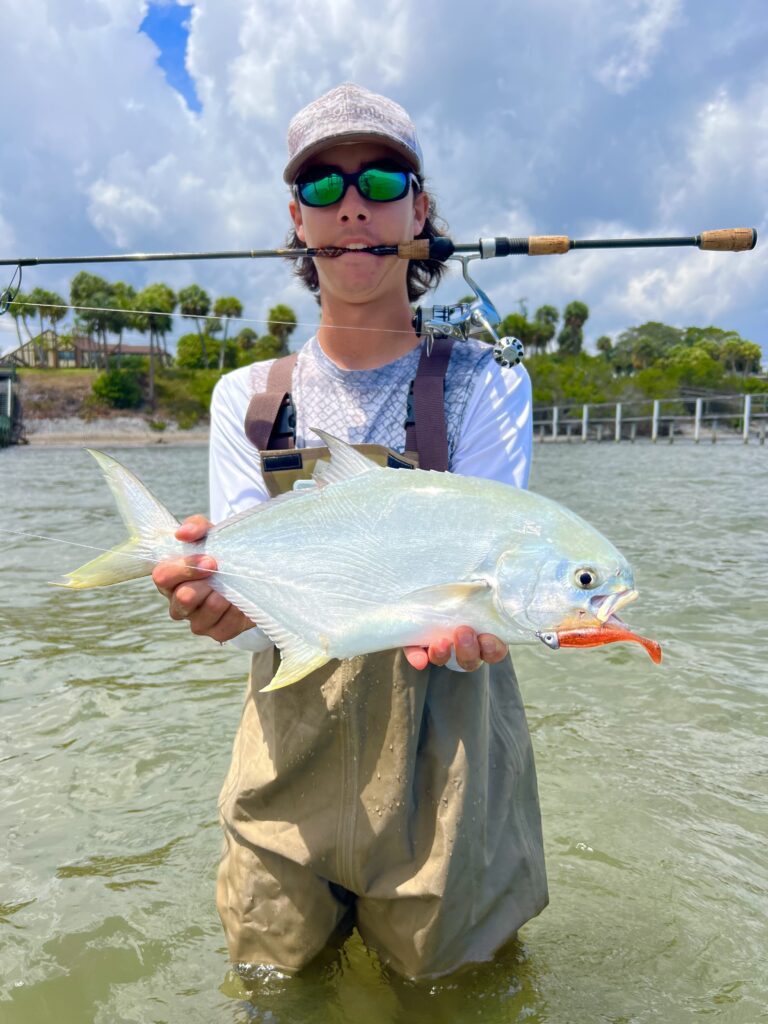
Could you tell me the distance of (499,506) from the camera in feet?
6.62

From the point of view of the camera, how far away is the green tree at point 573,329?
109375mm

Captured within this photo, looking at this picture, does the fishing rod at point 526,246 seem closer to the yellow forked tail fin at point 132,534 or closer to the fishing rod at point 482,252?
the fishing rod at point 482,252

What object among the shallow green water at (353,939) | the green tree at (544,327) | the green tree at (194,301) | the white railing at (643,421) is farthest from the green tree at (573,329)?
the shallow green water at (353,939)

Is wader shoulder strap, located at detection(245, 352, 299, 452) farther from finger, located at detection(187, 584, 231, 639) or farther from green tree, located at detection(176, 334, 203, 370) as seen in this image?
green tree, located at detection(176, 334, 203, 370)

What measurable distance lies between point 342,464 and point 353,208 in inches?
44.2

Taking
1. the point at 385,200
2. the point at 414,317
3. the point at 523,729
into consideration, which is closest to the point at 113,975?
the point at 523,729

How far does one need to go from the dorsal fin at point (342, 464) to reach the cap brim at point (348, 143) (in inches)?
47.2

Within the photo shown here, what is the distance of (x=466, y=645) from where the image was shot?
1.96 meters

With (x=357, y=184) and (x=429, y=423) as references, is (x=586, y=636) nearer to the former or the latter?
(x=429, y=423)

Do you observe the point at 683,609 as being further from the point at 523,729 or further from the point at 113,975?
the point at 113,975

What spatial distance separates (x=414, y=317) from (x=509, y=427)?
2.16 ft

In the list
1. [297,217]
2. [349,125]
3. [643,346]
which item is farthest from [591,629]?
[643,346]

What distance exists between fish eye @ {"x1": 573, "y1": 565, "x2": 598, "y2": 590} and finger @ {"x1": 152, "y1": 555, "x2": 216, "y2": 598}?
102 centimetres

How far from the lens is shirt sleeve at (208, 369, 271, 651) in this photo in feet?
8.82
